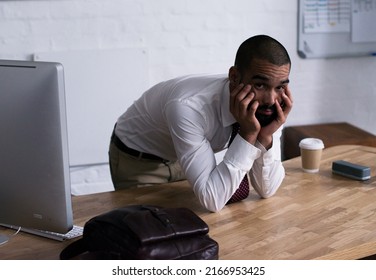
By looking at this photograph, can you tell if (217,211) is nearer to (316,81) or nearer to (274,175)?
(274,175)

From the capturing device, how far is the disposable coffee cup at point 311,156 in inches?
87.7

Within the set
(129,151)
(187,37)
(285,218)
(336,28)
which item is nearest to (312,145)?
(285,218)

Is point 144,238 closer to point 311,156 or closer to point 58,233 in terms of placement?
point 58,233

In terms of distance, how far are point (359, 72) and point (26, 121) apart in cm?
287

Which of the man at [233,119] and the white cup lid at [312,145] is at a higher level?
the man at [233,119]

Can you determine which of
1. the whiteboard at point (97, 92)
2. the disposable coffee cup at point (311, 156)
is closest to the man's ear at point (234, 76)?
the disposable coffee cup at point (311, 156)

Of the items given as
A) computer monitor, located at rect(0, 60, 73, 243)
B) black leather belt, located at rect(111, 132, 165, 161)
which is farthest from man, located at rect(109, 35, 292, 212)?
computer monitor, located at rect(0, 60, 73, 243)

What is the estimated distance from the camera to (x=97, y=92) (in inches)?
131

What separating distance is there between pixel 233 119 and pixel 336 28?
2.05 metres

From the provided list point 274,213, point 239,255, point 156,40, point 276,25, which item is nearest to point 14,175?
point 239,255

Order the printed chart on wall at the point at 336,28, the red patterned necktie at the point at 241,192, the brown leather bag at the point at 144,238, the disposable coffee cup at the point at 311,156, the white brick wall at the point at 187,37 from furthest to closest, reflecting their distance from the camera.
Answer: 1. the printed chart on wall at the point at 336,28
2. the white brick wall at the point at 187,37
3. the disposable coffee cup at the point at 311,156
4. the red patterned necktie at the point at 241,192
5. the brown leather bag at the point at 144,238

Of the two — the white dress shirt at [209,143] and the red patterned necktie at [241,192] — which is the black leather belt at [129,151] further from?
the red patterned necktie at [241,192]

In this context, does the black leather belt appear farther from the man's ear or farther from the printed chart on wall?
the printed chart on wall
